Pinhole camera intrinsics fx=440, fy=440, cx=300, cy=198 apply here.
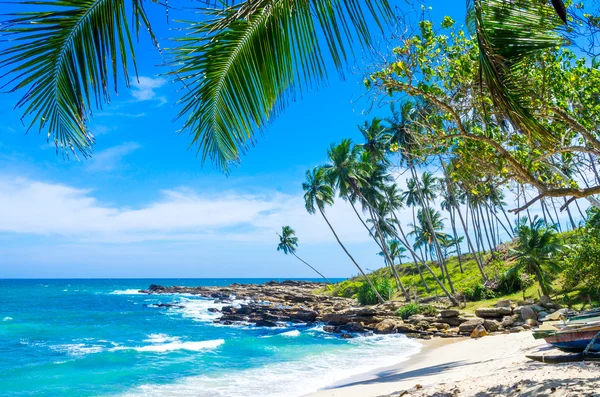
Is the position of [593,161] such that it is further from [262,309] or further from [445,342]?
[262,309]

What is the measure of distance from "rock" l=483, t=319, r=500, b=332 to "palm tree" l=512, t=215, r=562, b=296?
523 cm

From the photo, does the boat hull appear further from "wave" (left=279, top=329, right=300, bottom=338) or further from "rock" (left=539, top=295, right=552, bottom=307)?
"wave" (left=279, top=329, right=300, bottom=338)

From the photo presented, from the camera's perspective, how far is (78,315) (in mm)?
44438

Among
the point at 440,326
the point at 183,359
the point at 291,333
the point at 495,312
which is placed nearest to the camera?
the point at 183,359

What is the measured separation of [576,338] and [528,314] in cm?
1382

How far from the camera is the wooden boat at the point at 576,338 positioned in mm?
8195

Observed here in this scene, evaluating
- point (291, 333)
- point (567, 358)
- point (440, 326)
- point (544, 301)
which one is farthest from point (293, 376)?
point (544, 301)

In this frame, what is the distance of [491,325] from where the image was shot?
2106 cm

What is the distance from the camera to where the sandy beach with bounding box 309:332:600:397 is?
6086 millimetres

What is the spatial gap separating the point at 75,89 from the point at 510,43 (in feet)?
7.42

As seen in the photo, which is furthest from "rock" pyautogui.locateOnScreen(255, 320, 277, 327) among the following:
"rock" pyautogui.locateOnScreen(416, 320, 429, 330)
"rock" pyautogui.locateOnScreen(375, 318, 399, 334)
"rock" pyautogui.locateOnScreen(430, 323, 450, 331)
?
"rock" pyautogui.locateOnScreen(430, 323, 450, 331)

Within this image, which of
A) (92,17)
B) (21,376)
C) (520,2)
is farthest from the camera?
(21,376)

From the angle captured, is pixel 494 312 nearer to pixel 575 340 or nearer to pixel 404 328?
pixel 404 328

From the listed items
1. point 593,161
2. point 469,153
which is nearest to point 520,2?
point 469,153
